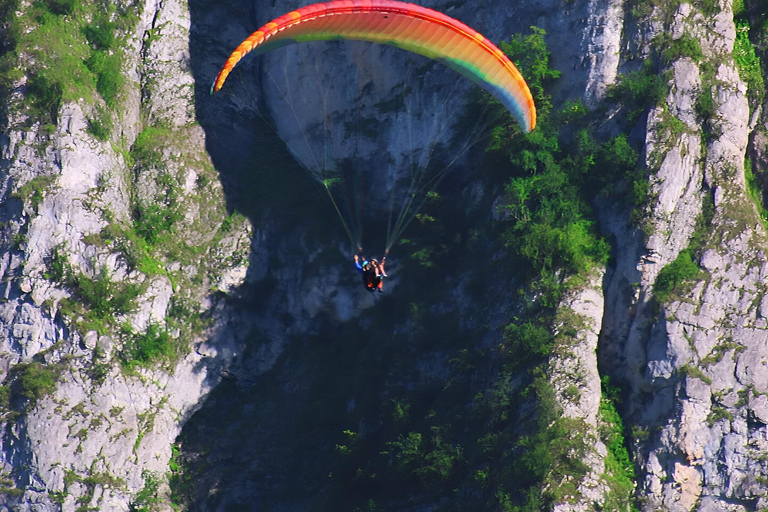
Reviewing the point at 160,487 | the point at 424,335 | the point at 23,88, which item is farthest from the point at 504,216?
the point at 23,88

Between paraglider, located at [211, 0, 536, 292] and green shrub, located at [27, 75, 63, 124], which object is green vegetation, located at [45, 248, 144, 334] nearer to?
green shrub, located at [27, 75, 63, 124]

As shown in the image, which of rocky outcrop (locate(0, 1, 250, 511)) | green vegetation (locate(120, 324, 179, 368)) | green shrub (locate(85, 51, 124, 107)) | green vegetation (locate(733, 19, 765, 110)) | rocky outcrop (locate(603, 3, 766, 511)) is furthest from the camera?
green shrub (locate(85, 51, 124, 107))

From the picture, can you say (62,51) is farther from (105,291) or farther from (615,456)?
(615,456)

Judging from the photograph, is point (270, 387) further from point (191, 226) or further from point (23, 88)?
point (23, 88)

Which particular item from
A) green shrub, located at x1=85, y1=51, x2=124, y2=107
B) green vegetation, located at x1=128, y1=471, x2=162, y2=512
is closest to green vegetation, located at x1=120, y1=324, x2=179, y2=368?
green vegetation, located at x1=128, y1=471, x2=162, y2=512

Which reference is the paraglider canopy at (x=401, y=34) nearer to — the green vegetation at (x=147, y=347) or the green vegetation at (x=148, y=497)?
the green vegetation at (x=147, y=347)
